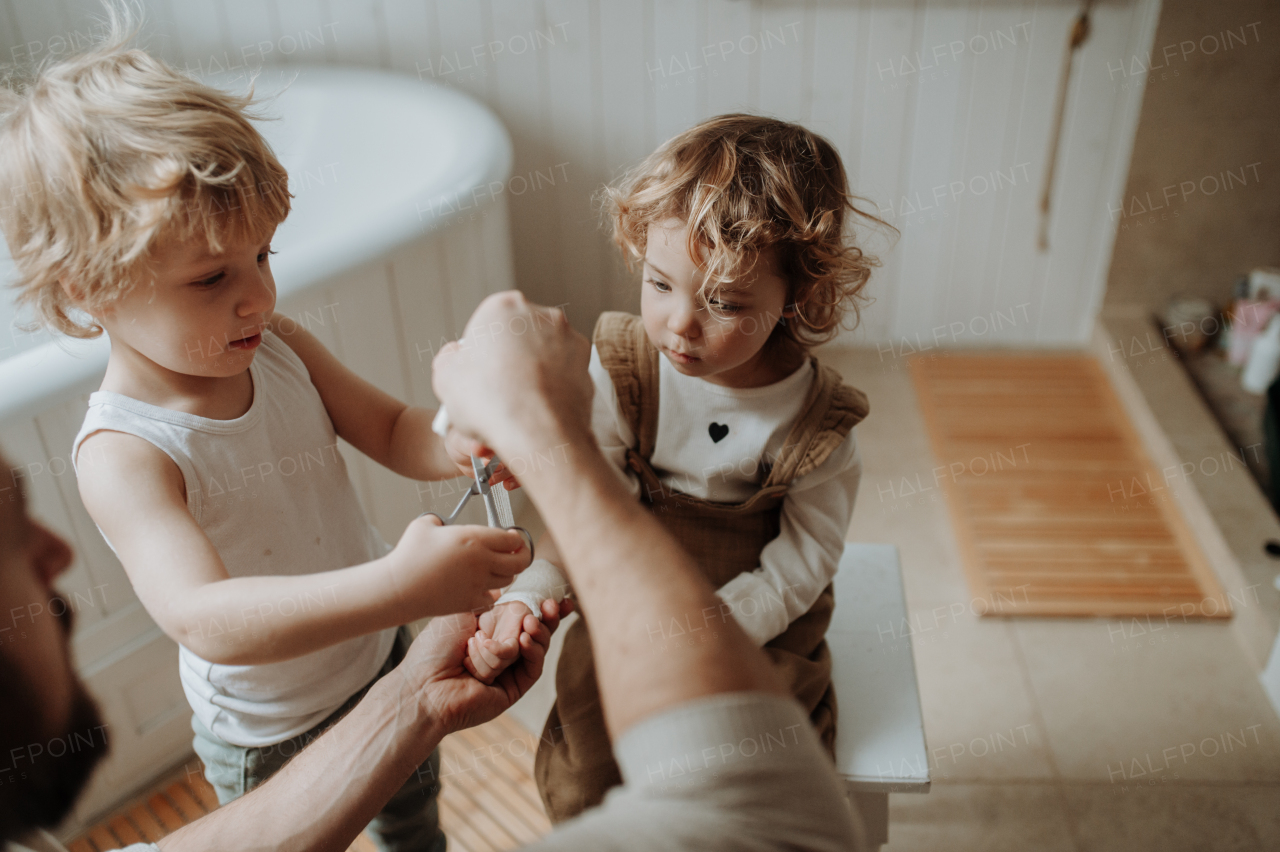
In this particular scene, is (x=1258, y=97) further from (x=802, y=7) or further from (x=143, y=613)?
(x=143, y=613)

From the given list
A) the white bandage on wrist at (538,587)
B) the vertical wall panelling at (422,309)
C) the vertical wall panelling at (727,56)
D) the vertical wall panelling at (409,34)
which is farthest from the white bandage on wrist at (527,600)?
the vertical wall panelling at (409,34)

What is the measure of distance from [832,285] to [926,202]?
1.41 m

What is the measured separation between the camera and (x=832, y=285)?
3.15 feet

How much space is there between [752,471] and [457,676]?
1.17 feet

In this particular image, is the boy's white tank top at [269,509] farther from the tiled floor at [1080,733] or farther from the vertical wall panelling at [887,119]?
the vertical wall panelling at [887,119]

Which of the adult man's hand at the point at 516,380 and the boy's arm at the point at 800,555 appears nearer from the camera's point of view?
the adult man's hand at the point at 516,380

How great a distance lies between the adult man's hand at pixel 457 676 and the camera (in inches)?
33.2

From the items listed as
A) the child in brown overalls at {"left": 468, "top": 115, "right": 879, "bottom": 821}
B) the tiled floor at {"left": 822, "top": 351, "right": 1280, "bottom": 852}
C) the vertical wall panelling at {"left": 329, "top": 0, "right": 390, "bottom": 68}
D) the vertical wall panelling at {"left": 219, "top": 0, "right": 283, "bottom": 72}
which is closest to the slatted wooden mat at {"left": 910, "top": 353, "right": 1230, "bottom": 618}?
the tiled floor at {"left": 822, "top": 351, "right": 1280, "bottom": 852}

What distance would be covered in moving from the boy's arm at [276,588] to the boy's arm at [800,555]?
1.14ft

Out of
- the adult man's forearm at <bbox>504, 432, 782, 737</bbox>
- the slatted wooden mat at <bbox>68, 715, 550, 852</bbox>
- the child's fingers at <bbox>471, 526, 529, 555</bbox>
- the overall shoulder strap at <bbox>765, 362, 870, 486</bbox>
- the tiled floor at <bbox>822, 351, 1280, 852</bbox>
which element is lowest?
the tiled floor at <bbox>822, 351, 1280, 852</bbox>

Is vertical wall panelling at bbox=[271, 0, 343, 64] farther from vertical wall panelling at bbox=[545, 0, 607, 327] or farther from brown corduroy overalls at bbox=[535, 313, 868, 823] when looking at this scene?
brown corduroy overalls at bbox=[535, 313, 868, 823]

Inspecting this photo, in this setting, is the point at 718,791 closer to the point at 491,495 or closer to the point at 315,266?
the point at 491,495

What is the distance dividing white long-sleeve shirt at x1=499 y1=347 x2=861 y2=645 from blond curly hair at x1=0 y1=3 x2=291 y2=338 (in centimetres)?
40

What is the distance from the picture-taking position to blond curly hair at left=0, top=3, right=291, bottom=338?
667 mm
